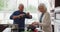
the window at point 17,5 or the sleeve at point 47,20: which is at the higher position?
the window at point 17,5

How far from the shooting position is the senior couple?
1588mm

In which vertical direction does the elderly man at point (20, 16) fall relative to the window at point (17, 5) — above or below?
below

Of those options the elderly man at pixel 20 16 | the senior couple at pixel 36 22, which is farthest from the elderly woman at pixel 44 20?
the elderly man at pixel 20 16

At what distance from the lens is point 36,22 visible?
5.32 feet

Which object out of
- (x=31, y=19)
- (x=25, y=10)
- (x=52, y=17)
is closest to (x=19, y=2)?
(x=25, y=10)

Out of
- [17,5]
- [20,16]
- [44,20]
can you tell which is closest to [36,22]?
[44,20]

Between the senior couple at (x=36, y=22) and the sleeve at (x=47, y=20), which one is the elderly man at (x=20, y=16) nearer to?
the senior couple at (x=36, y=22)

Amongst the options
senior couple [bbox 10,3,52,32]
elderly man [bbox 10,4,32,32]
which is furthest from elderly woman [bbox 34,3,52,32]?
elderly man [bbox 10,4,32,32]

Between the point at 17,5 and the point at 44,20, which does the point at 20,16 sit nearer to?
the point at 17,5

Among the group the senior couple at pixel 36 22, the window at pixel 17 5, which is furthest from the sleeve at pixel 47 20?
Answer: the window at pixel 17 5

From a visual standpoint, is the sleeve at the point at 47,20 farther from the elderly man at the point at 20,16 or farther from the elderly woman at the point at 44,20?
the elderly man at the point at 20,16

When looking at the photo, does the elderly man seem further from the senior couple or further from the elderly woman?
the elderly woman

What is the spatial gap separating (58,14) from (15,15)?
1.74ft

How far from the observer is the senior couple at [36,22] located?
159cm
